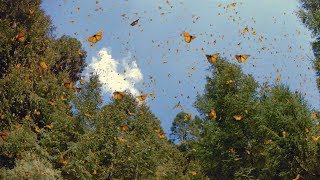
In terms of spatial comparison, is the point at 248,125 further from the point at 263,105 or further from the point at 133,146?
the point at 133,146

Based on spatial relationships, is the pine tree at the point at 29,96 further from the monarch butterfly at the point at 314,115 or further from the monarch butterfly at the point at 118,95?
the monarch butterfly at the point at 314,115

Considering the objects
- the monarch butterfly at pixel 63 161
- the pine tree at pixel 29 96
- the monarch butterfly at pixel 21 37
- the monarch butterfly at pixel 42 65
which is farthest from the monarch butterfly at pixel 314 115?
the monarch butterfly at pixel 21 37

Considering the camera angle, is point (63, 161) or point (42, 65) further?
point (42, 65)

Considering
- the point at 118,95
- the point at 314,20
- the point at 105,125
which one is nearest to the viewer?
the point at 314,20

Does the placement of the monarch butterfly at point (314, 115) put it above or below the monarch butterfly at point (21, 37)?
below

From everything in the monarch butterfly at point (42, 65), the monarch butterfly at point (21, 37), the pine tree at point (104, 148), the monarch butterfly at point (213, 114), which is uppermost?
the monarch butterfly at point (21, 37)

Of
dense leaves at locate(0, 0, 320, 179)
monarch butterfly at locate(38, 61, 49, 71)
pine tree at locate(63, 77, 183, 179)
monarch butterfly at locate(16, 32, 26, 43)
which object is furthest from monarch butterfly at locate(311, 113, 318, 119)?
monarch butterfly at locate(16, 32, 26, 43)

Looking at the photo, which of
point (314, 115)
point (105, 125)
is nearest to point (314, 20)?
point (314, 115)

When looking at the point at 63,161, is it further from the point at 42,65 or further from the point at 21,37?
the point at 21,37

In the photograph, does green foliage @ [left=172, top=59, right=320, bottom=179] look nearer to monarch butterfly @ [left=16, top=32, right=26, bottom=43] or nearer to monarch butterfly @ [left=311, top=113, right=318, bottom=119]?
monarch butterfly @ [left=311, top=113, right=318, bottom=119]

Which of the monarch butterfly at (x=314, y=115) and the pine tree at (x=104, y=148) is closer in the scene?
the monarch butterfly at (x=314, y=115)

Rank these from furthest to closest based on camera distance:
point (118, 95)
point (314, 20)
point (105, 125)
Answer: point (118, 95) < point (105, 125) < point (314, 20)

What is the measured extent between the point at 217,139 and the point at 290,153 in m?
5.01

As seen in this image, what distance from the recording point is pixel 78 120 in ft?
79.9
